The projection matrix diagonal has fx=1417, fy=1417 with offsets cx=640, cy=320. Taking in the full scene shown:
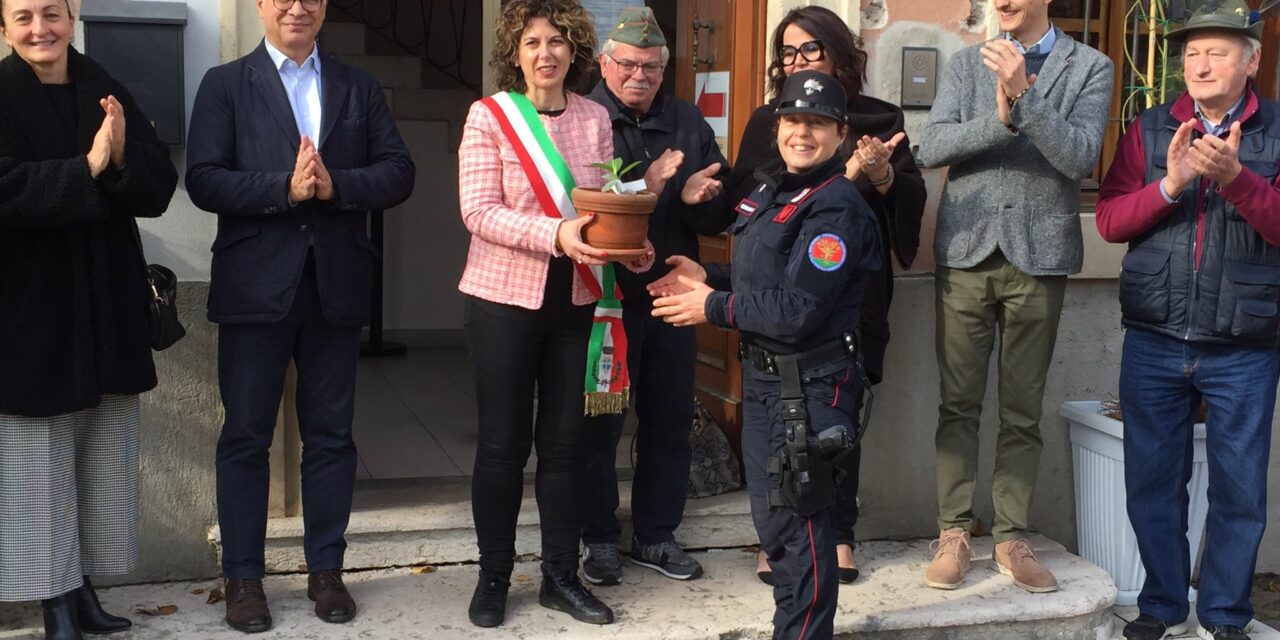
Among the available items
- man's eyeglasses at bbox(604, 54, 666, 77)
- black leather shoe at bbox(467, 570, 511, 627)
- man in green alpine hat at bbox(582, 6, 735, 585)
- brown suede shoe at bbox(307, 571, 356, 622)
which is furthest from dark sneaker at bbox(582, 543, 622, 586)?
man's eyeglasses at bbox(604, 54, 666, 77)

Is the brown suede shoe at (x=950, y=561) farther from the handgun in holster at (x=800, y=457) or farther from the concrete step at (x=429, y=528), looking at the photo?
the handgun in holster at (x=800, y=457)

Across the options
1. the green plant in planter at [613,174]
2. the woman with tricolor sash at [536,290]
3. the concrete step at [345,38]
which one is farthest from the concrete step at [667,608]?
the concrete step at [345,38]

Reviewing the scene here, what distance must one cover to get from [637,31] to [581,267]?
79cm

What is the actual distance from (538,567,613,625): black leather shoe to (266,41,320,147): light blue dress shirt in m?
1.51

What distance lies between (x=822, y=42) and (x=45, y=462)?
2.59 meters

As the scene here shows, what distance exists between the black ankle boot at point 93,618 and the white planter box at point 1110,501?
131 inches

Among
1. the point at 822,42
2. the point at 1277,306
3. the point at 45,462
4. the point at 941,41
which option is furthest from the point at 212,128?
the point at 1277,306

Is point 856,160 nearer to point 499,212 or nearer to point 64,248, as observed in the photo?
point 499,212

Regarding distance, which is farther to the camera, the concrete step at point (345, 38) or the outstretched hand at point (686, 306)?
the concrete step at point (345, 38)

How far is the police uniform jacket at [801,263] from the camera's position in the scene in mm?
3697

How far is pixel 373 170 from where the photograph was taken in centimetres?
422

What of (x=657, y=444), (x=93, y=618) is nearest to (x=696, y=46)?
(x=657, y=444)

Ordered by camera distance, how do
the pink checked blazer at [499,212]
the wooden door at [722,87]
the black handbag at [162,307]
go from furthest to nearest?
1. the wooden door at [722,87]
2. the black handbag at [162,307]
3. the pink checked blazer at [499,212]

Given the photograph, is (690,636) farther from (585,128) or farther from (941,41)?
(941,41)
